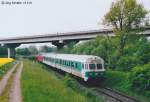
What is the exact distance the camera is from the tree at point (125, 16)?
50188mm

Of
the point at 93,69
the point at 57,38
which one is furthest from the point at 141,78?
the point at 57,38

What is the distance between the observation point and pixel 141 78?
31672 mm

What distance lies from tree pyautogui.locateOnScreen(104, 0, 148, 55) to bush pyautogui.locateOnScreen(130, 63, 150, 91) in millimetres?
17421

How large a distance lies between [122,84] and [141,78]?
4608mm

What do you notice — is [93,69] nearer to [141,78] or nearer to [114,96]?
[141,78]

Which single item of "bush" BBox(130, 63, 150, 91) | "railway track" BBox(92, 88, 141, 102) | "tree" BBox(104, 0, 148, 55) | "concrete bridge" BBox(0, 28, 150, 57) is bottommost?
"railway track" BBox(92, 88, 141, 102)

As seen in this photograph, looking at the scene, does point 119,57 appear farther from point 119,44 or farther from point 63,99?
point 63,99

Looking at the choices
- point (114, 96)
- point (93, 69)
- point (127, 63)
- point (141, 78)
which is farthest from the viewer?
point (127, 63)

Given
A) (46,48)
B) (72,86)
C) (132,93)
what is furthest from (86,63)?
(46,48)

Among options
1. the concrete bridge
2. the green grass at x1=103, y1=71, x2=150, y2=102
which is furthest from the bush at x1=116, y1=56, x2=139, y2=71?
the concrete bridge

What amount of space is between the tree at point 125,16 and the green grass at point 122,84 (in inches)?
430

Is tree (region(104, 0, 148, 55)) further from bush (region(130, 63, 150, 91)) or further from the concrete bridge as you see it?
the concrete bridge

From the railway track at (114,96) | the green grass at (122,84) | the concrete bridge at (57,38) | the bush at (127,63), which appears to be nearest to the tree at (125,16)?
the bush at (127,63)

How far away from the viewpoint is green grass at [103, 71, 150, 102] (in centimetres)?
3028
